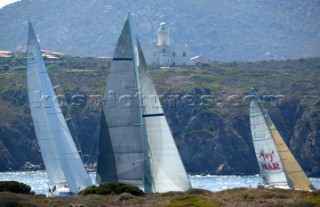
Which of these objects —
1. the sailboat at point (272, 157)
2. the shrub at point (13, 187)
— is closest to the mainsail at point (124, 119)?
the shrub at point (13, 187)

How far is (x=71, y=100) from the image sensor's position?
146625 mm

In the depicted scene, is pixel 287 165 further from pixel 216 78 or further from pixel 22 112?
pixel 216 78

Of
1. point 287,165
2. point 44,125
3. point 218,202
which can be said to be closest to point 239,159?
point 287,165

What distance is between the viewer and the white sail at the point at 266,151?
64562mm

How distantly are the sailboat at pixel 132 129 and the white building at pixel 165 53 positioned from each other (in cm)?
13589

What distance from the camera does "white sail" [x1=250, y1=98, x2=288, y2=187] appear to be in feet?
212

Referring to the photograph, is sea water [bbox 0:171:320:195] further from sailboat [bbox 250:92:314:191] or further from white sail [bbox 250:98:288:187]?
sailboat [bbox 250:92:314:191]

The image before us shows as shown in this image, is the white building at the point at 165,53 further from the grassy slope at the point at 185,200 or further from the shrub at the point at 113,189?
the grassy slope at the point at 185,200

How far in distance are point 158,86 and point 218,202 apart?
11026 cm

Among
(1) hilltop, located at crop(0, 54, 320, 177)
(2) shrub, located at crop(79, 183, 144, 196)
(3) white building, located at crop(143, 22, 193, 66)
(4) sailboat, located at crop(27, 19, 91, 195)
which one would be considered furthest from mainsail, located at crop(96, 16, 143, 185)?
(3) white building, located at crop(143, 22, 193, 66)

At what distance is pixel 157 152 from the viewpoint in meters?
49.9

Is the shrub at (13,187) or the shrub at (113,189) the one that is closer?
the shrub at (113,189)

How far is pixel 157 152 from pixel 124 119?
269 cm

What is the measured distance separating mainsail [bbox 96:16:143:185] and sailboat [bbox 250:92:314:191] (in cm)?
1575
